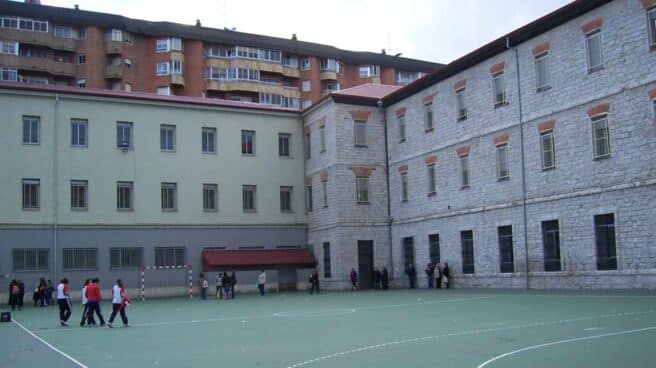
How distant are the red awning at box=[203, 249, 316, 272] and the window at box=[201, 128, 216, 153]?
693 cm

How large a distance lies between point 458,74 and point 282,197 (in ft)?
54.6

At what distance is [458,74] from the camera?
139 feet

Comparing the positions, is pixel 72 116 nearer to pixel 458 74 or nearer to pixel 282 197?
pixel 282 197

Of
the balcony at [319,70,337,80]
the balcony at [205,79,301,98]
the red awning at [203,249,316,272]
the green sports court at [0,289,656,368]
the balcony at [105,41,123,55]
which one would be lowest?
the green sports court at [0,289,656,368]

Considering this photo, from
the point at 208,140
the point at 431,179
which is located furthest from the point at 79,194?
the point at 431,179

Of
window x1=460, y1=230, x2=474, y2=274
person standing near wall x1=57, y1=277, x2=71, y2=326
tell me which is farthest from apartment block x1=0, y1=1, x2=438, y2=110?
person standing near wall x1=57, y1=277, x2=71, y2=326

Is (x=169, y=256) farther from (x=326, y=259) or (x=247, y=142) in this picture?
(x=326, y=259)

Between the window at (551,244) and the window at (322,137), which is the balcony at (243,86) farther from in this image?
the window at (551,244)

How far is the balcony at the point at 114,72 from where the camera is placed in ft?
246

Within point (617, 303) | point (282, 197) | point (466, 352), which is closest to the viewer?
point (466, 352)

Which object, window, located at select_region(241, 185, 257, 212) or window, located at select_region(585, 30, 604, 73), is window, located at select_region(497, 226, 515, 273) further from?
window, located at select_region(241, 185, 257, 212)

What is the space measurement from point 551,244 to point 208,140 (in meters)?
25.2

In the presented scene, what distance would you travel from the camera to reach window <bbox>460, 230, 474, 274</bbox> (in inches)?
1610

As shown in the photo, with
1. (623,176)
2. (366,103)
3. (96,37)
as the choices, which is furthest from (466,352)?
(96,37)
